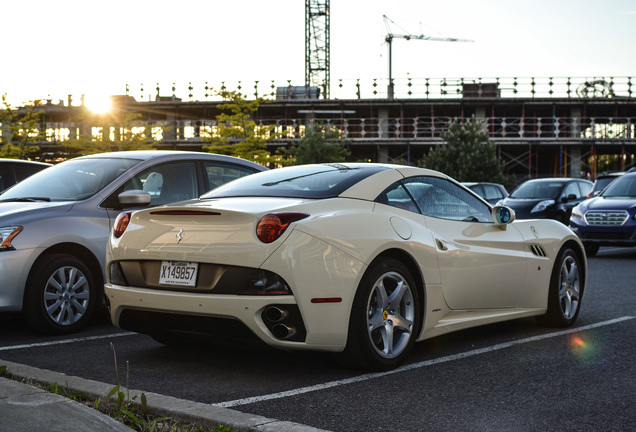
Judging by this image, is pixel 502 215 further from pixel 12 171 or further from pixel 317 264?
pixel 12 171

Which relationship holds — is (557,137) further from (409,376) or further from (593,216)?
(409,376)

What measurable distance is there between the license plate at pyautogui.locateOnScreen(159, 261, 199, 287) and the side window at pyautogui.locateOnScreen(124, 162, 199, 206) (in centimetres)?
250

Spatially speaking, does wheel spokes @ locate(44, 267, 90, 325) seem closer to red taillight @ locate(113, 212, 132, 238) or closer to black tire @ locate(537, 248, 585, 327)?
red taillight @ locate(113, 212, 132, 238)

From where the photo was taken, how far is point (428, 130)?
53.0 metres

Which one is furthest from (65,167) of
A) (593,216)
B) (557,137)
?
(557,137)

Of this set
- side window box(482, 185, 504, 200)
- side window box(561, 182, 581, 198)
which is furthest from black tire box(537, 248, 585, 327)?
side window box(482, 185, 504, 200)

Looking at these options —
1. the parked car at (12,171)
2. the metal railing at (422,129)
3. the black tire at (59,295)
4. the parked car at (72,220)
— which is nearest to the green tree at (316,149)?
the metal railing at (422,129)

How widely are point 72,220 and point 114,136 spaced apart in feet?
139

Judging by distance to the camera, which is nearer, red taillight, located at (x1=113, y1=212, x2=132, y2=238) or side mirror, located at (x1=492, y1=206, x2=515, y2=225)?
red taillight, located at (x1=113, y1=212, x2=132, y2=238)

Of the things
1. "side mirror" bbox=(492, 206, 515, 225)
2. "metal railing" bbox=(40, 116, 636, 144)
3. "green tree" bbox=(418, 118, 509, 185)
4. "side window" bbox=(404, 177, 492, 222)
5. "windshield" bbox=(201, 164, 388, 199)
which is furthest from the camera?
"metal railing" bbox=(40, 116, 636, 144)

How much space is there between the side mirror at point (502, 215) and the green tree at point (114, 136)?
137 feet

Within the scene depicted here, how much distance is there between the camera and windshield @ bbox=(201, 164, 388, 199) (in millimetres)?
5145

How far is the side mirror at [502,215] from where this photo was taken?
6160mm

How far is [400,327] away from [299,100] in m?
49.4
